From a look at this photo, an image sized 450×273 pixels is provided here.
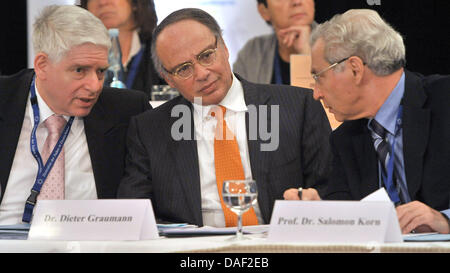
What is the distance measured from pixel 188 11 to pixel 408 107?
3.53 feet

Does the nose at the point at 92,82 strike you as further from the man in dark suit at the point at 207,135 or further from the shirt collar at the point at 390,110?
the shirt collar at the point at 390,110

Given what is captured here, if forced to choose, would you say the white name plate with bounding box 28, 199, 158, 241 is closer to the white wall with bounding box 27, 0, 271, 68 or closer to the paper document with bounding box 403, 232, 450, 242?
the paper document with bounding box 403, 232, 450, 242

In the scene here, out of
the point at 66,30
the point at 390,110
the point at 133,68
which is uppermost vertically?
the point at 66,30

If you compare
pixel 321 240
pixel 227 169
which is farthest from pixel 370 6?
pixel 321 240

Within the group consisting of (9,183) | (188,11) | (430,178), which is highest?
(188,11)

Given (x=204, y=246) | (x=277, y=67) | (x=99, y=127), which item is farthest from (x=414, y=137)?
(x=277, y=67)

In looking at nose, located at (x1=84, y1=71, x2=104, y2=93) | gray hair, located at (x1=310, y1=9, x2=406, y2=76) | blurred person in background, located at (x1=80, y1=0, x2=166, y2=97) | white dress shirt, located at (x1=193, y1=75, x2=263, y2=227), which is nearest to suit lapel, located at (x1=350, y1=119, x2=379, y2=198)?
gray hair, located at (x1=310, y1=9, x2=406, y2=76)

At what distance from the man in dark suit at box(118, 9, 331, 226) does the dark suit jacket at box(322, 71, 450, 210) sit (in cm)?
20

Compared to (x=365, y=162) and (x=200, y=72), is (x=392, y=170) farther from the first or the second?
(x=200, y=72)

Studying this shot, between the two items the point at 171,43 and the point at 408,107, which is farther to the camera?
the point at 171,43

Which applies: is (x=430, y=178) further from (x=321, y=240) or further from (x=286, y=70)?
(x=286, y=70)

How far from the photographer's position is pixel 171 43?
3.00 m

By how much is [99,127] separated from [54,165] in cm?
28

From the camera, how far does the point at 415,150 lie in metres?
2.49
